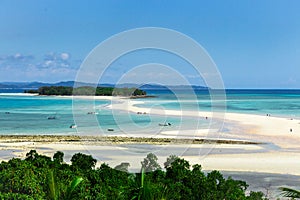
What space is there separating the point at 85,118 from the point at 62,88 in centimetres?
8340

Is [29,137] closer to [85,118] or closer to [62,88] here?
[85,118]

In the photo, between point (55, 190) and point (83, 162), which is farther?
point (83, 162)

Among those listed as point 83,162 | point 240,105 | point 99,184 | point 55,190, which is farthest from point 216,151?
point 240,105

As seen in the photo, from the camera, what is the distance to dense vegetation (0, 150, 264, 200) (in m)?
7.52

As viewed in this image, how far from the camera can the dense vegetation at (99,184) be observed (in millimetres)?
7523

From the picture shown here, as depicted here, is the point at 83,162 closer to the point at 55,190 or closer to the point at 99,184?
the point at 99,184

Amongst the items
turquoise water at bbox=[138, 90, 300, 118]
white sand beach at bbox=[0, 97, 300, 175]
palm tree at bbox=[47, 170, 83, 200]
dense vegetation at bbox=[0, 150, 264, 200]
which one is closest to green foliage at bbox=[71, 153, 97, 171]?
dense vegetation at bbox=[0, 150, 264, 200]

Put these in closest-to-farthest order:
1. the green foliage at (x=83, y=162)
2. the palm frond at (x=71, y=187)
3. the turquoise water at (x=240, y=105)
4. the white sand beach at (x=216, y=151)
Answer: the palm frond at (x=71, y=187) < the green foliage at (x=83, y=162) < the white sand beach at (x=216, y=151) < the turquoise water at (x=240, y=105)

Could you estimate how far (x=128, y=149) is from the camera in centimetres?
2841

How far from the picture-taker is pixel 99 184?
29.3 feet

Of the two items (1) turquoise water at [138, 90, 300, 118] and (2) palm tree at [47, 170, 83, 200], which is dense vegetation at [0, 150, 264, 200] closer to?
(2) palm tree at [47, 170, 83, 200]

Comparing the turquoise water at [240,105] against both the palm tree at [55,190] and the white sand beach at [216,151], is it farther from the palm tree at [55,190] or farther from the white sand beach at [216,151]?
the palm tree at [55,190]

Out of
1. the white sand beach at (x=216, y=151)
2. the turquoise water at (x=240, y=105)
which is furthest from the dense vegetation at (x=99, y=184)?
the turquoise water at (x=240, y=105)

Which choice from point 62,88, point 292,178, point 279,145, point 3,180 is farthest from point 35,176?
point 62,88
